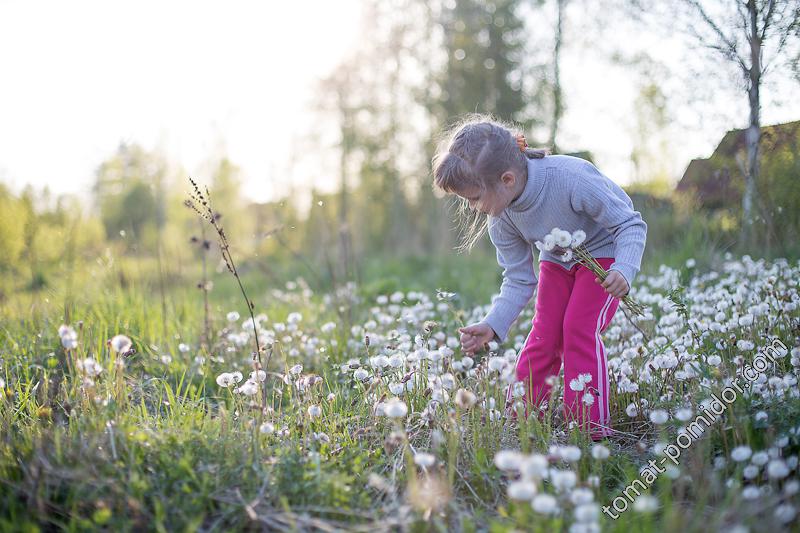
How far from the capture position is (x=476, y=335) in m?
3.10

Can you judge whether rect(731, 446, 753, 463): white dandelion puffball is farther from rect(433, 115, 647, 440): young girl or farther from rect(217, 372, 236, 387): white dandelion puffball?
rect(217, 372, 236, 387): white dandelion puffball

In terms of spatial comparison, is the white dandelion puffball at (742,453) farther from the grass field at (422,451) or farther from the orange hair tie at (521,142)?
the orange hair tie at (521,142)

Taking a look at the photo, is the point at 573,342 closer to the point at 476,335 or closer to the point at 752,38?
the point at 476,335

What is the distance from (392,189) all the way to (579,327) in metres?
14.4

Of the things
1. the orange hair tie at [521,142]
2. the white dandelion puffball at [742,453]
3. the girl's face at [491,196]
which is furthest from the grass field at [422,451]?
the orange hair tie at [521,142]

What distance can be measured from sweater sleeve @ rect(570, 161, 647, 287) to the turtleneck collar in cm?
17

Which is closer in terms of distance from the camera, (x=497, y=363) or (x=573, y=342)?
(x=497, y=363)

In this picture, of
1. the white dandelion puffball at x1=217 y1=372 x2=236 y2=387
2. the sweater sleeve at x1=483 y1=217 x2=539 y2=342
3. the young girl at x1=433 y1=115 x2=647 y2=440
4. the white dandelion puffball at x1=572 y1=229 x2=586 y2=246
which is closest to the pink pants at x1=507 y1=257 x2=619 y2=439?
the young girl at x1=433 y1=115 x2=647 y2=440

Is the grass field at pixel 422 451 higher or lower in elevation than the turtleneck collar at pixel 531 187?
lower

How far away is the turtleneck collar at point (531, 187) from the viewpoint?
9.53ft

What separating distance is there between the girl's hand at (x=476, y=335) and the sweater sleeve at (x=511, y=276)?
0.07 m

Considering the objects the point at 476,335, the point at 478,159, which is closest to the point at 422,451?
the point at 476,335

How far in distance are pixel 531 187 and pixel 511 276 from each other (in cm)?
60

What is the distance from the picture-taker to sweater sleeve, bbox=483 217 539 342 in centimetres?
321
